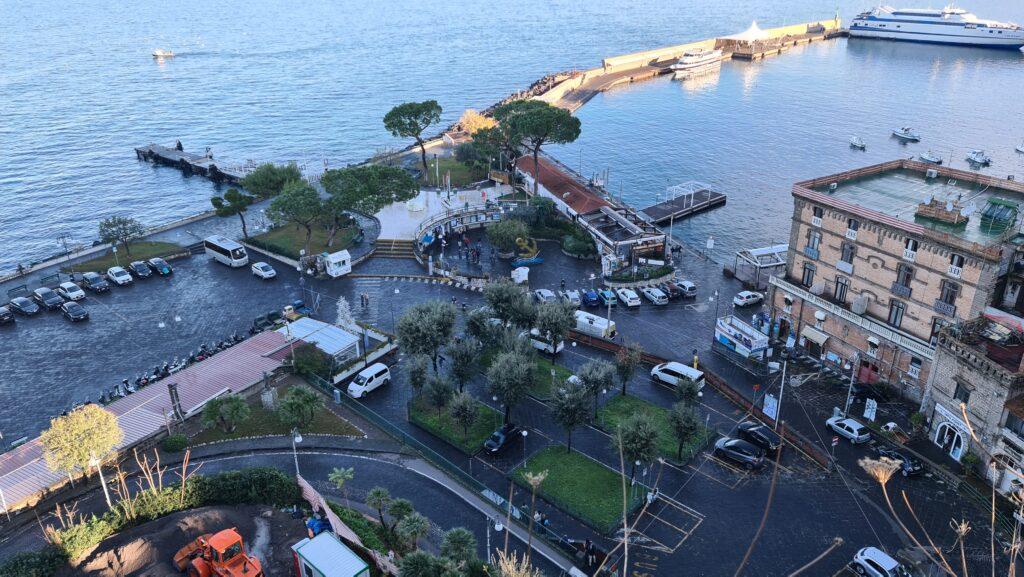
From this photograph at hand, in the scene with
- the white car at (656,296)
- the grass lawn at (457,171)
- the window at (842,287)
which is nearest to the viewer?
the window at (842,287)

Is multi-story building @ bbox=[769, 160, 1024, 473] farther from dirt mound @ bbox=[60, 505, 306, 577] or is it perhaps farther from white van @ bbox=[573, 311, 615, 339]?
dirt mound @ bbox=[60, 505, 306, 577]

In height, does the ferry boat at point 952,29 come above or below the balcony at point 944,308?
above

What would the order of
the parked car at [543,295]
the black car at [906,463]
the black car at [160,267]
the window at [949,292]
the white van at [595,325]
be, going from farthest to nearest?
1. the black car at [160,267]
2. the parked car at [543,295]
3. the white van at [595,325]
4. the window at [949,292]
5. the black car at [906,463]

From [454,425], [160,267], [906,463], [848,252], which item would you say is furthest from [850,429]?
[160,267]

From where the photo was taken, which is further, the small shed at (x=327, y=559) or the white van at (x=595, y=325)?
the white van at (x=595, y=325)

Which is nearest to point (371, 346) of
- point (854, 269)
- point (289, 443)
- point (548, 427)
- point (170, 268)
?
point (289, 443)

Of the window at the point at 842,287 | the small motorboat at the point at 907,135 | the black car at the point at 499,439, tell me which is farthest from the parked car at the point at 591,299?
the small motorboat at the point at 907,135

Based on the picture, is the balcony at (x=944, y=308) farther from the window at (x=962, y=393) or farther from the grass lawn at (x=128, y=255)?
the grass lawn at (x=128, y=255)
